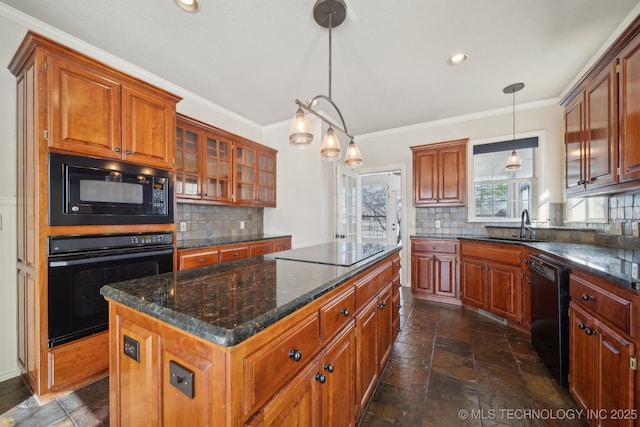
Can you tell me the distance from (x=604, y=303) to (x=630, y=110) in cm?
123

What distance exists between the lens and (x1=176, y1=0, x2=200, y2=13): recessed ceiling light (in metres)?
1.80

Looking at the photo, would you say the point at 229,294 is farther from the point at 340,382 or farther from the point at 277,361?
the point at 340,382

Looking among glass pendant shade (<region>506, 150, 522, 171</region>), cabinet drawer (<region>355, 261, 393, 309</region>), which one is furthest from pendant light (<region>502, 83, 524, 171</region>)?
cabinet drawer (<region>355, 261, 393, 309</region>)

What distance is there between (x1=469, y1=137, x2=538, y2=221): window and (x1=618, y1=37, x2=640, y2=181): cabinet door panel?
6.61ft

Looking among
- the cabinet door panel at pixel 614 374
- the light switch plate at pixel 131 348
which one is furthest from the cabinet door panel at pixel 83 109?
the cabinet door panel at pixel 614 374

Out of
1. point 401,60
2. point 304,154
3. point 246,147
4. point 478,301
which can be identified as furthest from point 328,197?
point 478,301

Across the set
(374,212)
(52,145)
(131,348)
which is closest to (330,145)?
(131,348)

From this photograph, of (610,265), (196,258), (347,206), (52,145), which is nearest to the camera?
(610,265)

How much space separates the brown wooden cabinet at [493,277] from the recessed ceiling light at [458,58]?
6.42 ft

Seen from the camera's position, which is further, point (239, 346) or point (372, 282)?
point (372, 282)

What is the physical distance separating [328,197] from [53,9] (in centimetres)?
316

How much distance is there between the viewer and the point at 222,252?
290cm

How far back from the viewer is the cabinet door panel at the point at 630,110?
5.10ft

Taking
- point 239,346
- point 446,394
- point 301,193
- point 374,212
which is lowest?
point 446,394
